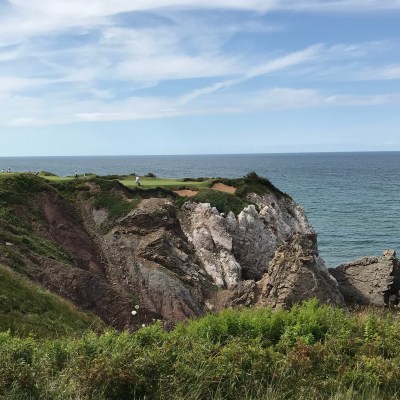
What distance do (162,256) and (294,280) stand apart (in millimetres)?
9961

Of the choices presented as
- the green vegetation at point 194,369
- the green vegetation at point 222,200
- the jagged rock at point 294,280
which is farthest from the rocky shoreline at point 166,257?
the green vegetation at point 194,369

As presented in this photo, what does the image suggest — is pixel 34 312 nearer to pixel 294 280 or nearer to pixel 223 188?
pixel 294 280

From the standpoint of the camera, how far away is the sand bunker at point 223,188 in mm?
47681

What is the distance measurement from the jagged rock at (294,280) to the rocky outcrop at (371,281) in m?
7.39

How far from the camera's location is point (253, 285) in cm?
3231

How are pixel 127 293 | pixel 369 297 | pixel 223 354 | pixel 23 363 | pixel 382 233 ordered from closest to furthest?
1. pixel 23 363
2. pixel 223 354
3. pixel 127 293
4. pixel 369 297
5. pixel 382 233

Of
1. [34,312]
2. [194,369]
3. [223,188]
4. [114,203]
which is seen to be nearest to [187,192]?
[223,188]

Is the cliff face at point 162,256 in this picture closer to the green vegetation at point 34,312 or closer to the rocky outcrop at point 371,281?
the rocky outcrop at point 371,281

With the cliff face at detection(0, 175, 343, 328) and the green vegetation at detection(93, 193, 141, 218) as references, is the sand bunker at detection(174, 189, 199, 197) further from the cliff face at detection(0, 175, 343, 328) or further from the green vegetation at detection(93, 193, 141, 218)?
the green vegetation at detection(93, 193, 141, 218)

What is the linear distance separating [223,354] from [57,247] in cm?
2535

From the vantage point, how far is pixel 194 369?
999 centimetres

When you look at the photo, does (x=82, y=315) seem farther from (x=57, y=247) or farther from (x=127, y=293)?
(x=57, y=247)

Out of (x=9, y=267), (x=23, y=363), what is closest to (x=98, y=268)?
(x=9, y=267)

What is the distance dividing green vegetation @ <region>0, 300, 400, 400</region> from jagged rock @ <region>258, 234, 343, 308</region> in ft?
56.9
